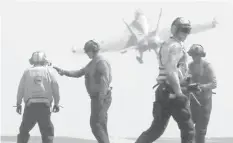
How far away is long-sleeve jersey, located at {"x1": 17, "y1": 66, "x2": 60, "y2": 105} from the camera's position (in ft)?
31.5

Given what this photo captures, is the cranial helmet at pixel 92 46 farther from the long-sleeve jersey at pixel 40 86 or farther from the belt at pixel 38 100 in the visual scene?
the belt at pixel 38 100

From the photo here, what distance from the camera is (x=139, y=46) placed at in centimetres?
3175

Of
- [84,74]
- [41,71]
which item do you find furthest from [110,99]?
[41,71]

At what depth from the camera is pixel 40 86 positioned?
9.62 m

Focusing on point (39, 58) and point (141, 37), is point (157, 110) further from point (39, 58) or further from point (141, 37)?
point (141, 37)

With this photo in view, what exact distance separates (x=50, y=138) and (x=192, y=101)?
2305 millimetres

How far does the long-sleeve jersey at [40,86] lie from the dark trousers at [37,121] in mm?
111

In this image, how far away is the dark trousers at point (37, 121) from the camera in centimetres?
959

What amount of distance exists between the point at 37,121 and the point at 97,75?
48.3 inches

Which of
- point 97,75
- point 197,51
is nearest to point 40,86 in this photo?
point 97,75

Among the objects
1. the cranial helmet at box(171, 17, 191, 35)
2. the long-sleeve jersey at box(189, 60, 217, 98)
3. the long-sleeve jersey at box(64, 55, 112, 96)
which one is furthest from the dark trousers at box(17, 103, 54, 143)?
the cranial helmet at box(171, 17, 191, 35)

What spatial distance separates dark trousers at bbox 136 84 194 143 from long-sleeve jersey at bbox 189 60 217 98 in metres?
2.12

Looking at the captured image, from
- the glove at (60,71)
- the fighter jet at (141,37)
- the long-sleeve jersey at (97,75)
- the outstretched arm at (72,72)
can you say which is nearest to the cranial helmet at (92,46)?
the long-sleeve jersey at (97,75)

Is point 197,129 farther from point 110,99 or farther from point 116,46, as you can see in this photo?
point 116,46
